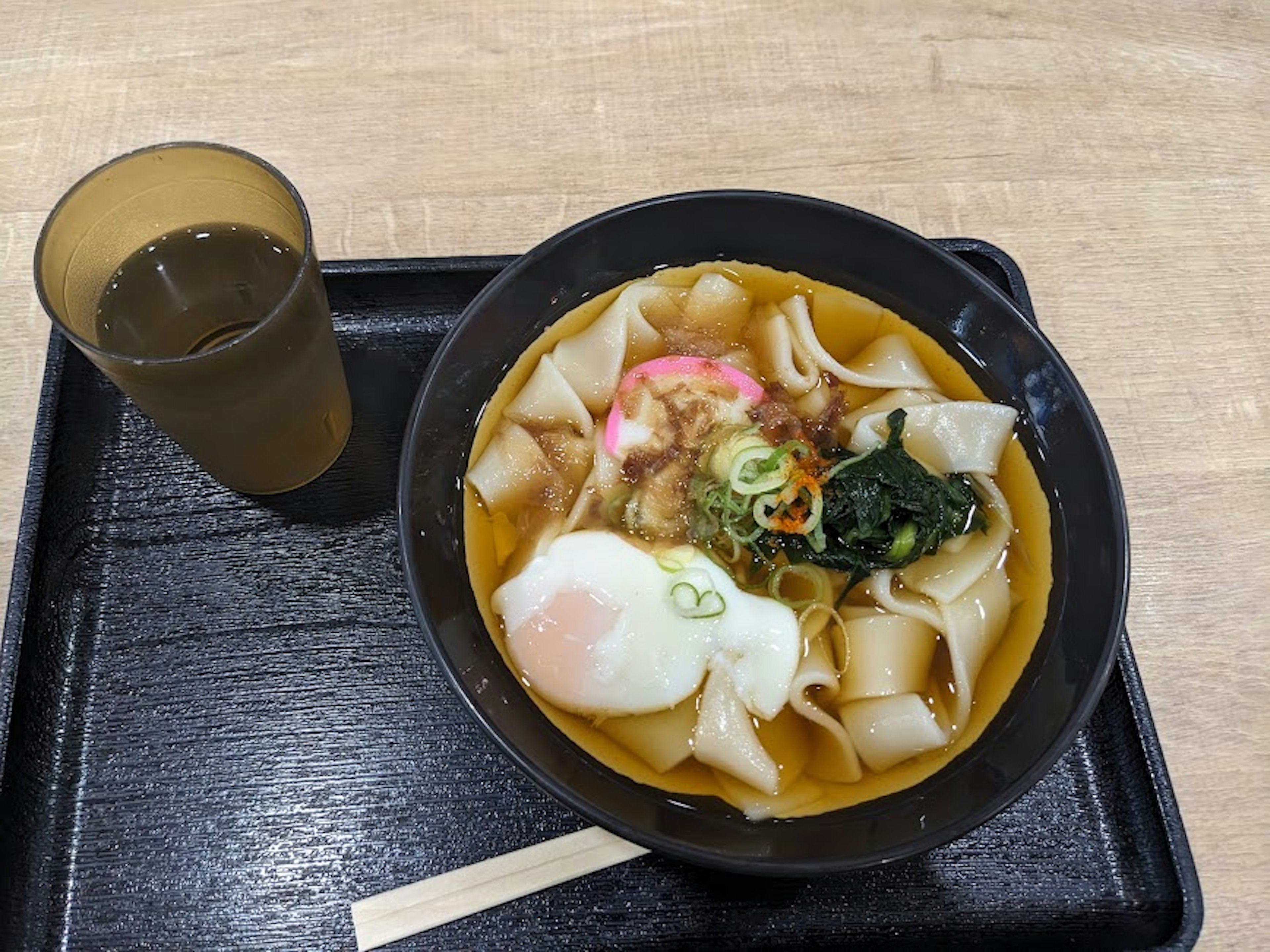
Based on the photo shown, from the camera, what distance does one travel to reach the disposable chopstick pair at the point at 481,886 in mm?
1444

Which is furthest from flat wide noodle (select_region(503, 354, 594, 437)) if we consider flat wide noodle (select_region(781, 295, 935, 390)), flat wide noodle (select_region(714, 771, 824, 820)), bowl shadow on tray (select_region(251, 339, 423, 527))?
flat wide noodle (select_region(714, 771, 824, 820))

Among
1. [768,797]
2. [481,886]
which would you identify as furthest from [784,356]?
[481,886]

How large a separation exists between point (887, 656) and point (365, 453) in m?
1.07

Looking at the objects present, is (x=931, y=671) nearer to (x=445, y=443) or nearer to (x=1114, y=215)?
(x=445, y=443)

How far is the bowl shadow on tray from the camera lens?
68.6 inches

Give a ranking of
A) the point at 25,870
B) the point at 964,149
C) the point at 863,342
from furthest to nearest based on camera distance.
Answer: the point at 964,149 < the point at 863,342 < the point at 25,870

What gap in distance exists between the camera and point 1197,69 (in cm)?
244

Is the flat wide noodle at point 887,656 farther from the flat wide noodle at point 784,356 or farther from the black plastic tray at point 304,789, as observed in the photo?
the flat wide noodle at point 784,356

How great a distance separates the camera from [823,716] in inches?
59.4

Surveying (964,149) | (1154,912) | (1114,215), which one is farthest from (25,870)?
(1114,215)

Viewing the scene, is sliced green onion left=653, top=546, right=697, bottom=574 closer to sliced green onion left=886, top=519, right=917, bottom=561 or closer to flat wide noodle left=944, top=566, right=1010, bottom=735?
sliced green onion left=886, top=519, right=917, bottom=561

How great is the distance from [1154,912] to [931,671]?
20.7 inches

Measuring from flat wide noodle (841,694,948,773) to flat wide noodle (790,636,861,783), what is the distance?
0.06 ft

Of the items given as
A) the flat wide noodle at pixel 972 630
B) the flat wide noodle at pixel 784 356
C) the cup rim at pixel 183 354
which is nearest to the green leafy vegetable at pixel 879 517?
the flat wide noodle at pixel 972 630
